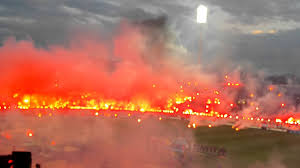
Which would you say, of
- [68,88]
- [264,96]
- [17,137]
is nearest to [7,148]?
[17,137]

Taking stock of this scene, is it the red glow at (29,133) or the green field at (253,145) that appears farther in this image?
the red glow at (29,133)

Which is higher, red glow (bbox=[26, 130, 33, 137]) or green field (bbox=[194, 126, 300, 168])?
red glow (bbox=[26, 130, 33, 137])

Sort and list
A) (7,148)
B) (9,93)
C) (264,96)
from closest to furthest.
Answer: (7,148) < (9,93) < (264,96)

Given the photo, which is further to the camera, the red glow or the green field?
the red glow

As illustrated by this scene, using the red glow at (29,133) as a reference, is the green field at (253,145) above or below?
below

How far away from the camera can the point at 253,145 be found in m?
36.4

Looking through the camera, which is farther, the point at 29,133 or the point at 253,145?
the point at 29,133

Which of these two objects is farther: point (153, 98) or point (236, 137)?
point (153, 98)

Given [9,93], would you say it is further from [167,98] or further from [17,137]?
[167,98]

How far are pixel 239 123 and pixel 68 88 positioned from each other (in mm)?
26407

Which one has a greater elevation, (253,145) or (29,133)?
(29,133)

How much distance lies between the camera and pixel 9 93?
44.2 metres

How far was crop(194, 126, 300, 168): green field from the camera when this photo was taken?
2928cm

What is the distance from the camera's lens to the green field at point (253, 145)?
29281 mm
